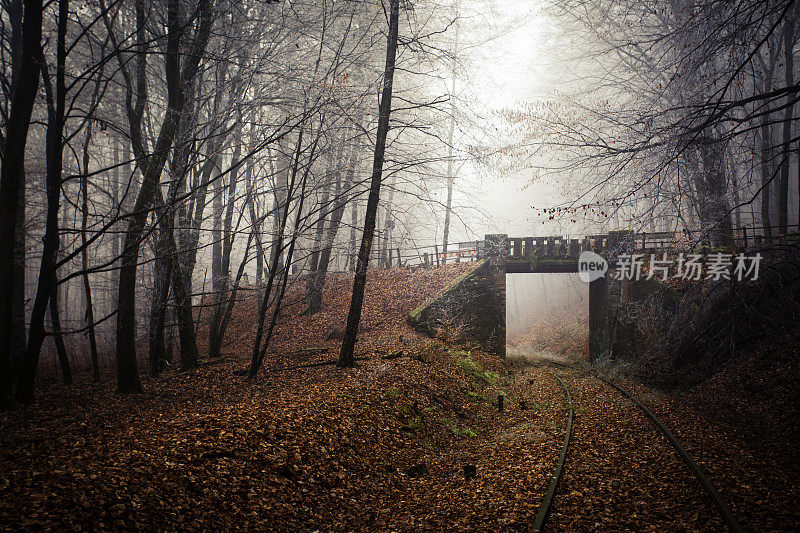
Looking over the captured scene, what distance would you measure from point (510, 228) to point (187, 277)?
132 ft

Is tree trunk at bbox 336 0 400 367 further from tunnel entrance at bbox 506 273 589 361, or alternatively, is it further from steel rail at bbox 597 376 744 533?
tunnel entrance at bbox 506 273 589 361

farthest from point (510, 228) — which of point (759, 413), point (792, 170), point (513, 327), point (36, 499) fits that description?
point (36, 499)

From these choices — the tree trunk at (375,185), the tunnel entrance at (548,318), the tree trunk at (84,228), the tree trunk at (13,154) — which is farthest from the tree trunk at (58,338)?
the tunnel entrance at (548,318)

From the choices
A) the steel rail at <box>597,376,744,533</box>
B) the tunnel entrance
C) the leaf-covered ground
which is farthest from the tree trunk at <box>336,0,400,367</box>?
the tunnel entrance

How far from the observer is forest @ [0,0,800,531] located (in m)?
5.09

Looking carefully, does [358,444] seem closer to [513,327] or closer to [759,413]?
[759,413]

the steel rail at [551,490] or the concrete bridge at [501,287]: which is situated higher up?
the concrete bridge at [501,287]

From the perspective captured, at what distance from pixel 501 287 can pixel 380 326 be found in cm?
587

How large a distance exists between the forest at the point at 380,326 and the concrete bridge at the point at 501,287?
0.16m

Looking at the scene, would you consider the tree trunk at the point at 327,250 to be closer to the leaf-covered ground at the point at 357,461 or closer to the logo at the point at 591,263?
the leaf-covered ground at the point at 357,461

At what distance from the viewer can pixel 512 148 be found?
32.9ft

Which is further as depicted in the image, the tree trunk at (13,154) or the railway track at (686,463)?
the tree trunk at (13,154)

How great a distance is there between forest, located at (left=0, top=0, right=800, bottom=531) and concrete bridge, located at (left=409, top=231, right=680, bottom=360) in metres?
0.16

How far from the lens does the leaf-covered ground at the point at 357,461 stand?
14.1ft
